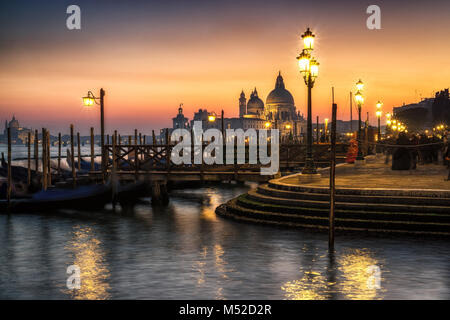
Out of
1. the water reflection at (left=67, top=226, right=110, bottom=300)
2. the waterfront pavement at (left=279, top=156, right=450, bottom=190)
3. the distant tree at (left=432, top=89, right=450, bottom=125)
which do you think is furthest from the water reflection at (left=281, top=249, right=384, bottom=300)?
the distant tree at (left=432, top=89, right=450, bottom=125)

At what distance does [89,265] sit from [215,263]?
8.59ft

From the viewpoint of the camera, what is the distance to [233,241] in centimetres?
1584

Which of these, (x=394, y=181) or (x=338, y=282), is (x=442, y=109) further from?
(x=338, y=282)

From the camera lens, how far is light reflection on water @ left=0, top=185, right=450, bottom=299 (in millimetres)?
10492

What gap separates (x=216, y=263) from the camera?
13.0m

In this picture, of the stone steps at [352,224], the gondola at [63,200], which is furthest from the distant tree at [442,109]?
the stone steps at [352,224]

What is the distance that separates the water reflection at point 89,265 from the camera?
34.1ft

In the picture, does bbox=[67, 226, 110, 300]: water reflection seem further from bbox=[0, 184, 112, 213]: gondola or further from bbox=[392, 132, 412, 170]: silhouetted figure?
bbox=[392, 132, 412, 170]: silhouetted figure

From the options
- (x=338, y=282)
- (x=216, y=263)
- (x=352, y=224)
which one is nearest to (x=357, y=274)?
(x=338, y=282)

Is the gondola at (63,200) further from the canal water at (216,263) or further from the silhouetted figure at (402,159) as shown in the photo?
the silhouetted figure at (402,159)

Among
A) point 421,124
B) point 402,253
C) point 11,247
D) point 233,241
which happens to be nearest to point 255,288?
point 402,253

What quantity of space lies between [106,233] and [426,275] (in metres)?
10.1


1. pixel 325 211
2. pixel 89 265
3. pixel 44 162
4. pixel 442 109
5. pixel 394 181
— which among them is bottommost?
pixel 89 265

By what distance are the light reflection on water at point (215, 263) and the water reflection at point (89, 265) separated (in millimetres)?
19
